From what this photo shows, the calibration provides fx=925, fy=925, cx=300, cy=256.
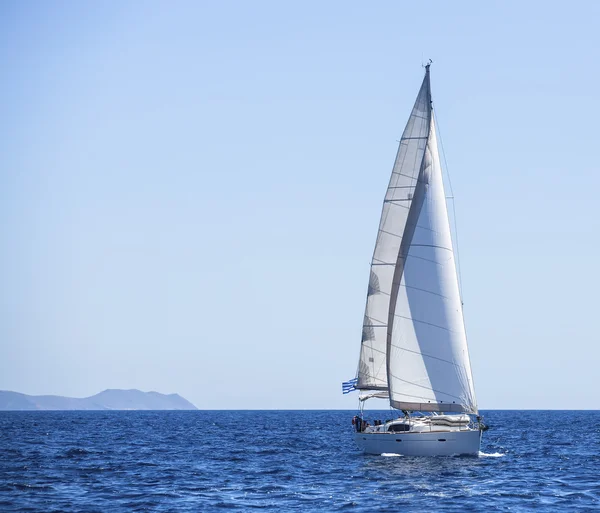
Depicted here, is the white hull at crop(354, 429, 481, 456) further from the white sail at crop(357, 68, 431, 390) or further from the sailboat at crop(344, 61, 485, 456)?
the white sail at crop(357, 68, 431, 390)

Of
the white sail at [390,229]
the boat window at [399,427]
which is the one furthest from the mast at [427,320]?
the boat window at [399,427]

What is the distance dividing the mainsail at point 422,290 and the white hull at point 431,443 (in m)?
2.50

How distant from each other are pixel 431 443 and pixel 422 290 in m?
9.05

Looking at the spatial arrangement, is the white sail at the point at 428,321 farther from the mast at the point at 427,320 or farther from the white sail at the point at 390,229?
the white sail at the point at 390,229

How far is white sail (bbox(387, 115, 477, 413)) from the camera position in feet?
181

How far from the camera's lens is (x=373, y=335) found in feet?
191

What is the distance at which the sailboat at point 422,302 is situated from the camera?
55.1 metres

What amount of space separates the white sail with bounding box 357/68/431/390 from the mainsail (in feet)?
0.20

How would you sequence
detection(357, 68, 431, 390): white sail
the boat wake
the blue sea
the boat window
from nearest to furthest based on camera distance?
the blue sea, the boat window, detection(357, 68, 431, 390): white sail, the boat wake

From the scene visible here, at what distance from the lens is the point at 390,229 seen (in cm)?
5678

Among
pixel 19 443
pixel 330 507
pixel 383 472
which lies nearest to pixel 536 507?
pixel 330 507

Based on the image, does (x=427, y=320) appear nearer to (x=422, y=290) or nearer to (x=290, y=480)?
(x=422, y=290)

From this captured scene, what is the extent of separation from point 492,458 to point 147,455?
75.9 ft

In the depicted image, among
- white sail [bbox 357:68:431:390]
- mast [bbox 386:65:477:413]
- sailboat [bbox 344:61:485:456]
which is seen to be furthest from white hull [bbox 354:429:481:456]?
white sail [bbox 357:68:431:390]
